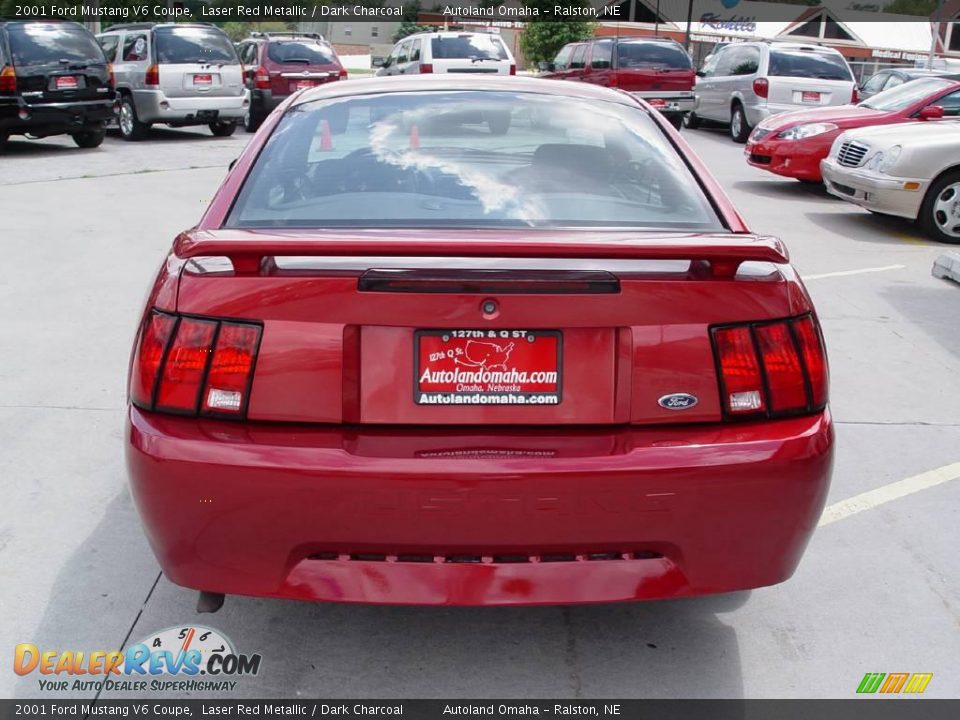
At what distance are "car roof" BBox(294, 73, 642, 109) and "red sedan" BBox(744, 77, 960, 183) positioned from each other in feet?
31.9

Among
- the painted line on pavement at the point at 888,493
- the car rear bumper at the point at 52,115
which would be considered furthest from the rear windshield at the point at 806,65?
the painted line on pavement at the point at 888,493

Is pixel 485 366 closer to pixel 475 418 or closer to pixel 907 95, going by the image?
pixel 475 418

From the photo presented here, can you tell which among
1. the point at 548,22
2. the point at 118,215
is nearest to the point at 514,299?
the point at 118,215

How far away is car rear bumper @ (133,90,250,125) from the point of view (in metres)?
17.5

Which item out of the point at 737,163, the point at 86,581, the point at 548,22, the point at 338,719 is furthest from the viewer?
the point at 548,22

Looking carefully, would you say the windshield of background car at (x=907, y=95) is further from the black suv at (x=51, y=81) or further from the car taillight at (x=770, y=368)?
the car taillight at (x=770, y=368)

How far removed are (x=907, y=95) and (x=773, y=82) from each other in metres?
5.51

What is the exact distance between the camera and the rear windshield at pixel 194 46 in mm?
17703

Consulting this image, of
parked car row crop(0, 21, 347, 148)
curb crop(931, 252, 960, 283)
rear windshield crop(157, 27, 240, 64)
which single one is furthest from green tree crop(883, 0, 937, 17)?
curb crop(931, 252, 960, 283)

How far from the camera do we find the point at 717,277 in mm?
2865

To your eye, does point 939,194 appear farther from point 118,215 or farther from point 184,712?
point 184,712

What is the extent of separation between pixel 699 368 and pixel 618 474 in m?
0.36

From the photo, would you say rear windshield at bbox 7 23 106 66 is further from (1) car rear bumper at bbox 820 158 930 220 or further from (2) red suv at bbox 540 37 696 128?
(1) car rear bumper at bbox 820 158 930 220

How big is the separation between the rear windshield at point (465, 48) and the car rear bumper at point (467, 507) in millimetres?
18954
